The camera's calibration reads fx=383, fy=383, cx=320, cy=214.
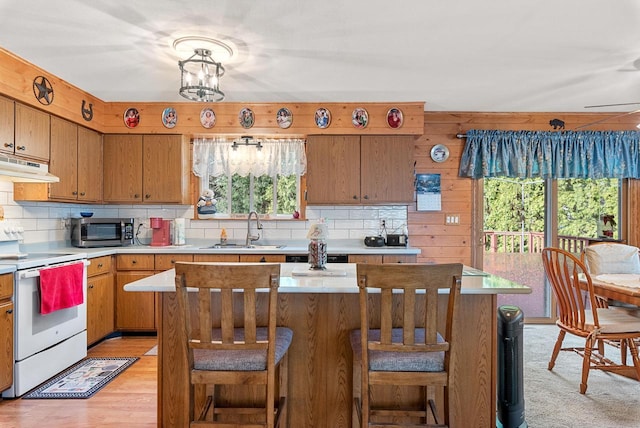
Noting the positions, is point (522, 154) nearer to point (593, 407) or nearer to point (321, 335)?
point (593, 407)

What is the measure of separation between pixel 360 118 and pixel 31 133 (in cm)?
299

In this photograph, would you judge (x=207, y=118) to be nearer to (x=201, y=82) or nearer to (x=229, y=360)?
(x=201, y=82)

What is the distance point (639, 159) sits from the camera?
4312mm

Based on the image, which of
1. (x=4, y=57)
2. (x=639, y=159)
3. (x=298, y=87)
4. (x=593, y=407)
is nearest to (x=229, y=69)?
(x=298, y=87)

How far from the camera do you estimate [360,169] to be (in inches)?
162

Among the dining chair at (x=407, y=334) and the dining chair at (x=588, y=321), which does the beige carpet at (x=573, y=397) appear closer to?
the dining chair at (x=588, y=321)

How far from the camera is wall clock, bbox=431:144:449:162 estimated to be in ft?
14.5

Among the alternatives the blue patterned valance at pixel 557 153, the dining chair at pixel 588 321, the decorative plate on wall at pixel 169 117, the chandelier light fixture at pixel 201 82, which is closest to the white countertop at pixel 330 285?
the dining chair at pixel 588 321

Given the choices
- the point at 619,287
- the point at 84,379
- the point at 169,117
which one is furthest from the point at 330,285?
the point at 169,117

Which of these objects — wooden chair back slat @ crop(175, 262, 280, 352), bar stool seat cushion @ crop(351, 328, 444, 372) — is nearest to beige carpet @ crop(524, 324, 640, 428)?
bar stool seat cushion @ crop(351, 328, 444, 372)

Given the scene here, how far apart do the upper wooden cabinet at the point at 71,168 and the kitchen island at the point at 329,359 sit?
2171mm

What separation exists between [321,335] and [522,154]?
11.5 ft

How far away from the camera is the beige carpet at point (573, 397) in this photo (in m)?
2.33

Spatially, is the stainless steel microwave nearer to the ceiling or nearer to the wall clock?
the ceiling
